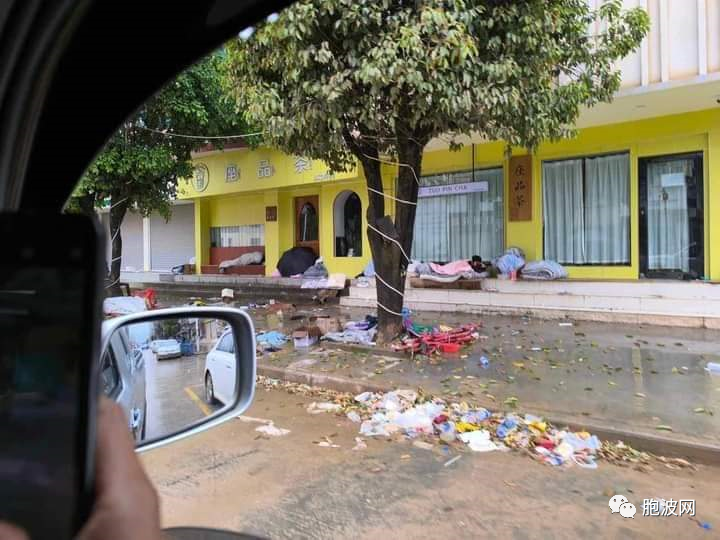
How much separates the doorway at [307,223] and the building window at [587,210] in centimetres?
747

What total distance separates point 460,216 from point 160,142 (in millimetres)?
7616

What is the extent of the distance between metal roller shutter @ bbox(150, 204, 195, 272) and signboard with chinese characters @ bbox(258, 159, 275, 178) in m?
5.80

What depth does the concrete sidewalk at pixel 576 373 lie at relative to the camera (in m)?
4.84

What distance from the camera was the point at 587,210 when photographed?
38.5ft

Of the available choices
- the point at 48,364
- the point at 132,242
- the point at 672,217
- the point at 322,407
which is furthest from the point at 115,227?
the point at 48,364

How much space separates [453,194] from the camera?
534 inches

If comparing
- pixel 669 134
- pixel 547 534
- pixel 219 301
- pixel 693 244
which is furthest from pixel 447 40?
pixel 219 301

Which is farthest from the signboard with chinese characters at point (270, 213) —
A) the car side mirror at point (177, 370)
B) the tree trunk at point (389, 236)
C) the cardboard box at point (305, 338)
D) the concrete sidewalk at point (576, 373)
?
the car side mirror at point (177, 370)

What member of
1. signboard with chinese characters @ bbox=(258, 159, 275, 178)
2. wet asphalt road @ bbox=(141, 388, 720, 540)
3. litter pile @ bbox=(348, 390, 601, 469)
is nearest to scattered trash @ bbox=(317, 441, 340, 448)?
wet asphalt road @ bbox=(141, 388, 720, 540)

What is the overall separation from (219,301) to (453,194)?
7244 mm

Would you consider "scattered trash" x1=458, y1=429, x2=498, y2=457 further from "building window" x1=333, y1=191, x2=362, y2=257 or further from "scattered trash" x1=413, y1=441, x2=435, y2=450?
"building window" x1=333, y1=191, x2=362, y2=257

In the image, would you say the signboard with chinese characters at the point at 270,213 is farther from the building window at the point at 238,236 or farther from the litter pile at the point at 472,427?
the litter pile at the point at 472,427

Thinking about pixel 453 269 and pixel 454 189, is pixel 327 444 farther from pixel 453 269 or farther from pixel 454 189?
pixel 454 189

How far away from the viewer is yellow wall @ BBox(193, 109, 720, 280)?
10148 mm
